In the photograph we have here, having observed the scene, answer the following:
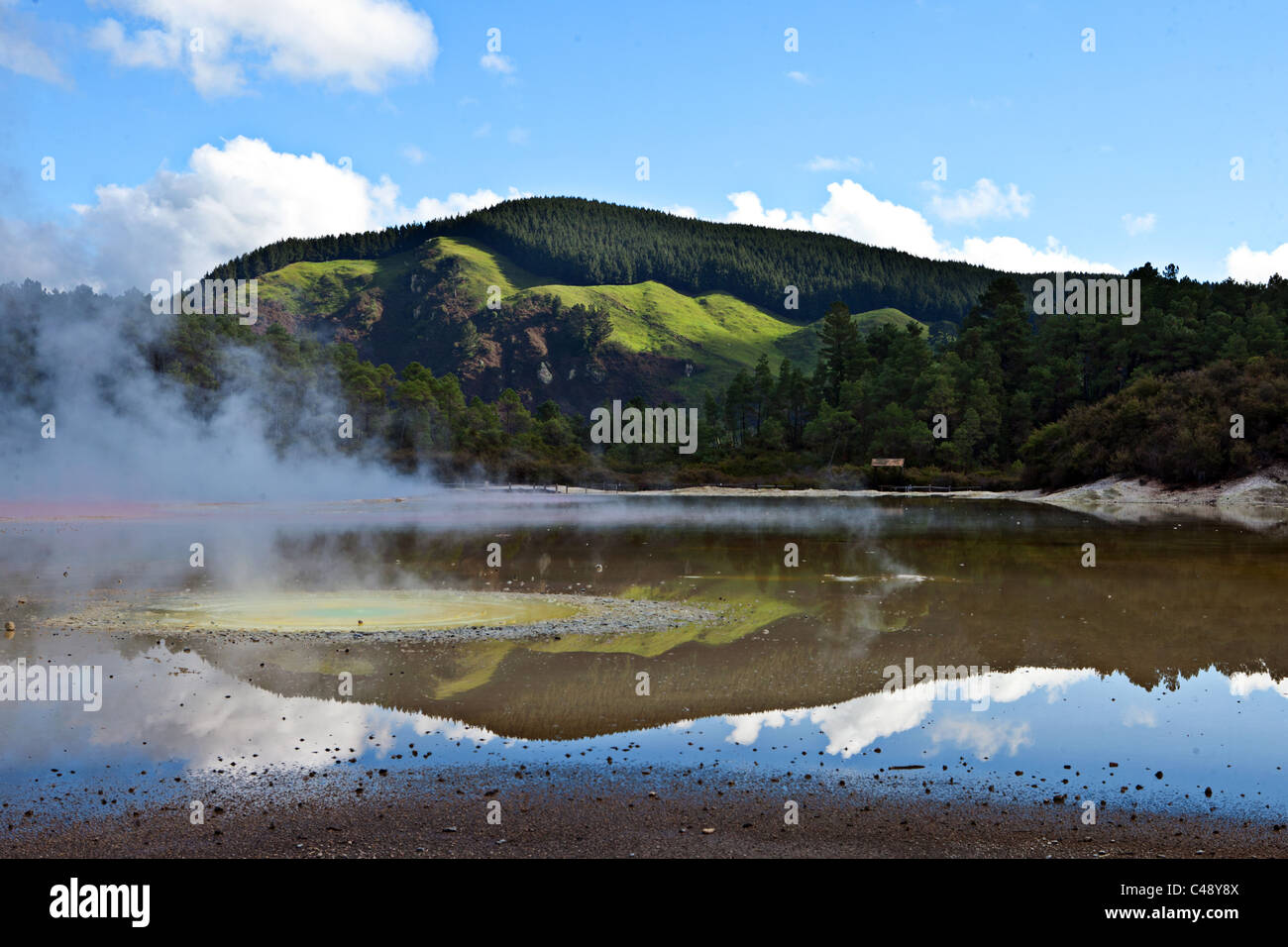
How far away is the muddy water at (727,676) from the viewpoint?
41.8ft

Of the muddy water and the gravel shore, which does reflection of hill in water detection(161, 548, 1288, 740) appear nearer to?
the muddy water

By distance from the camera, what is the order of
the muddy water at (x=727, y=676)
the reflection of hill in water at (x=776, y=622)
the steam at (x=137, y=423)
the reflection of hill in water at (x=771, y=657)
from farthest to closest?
the steam at (x=137, y=423), the reflection of hill in water at (x=776, y=622), the reflection of hill in water at (x=771, y=657), the muddy water at (x=727, y=676)

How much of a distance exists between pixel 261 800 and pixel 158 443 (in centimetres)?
10239

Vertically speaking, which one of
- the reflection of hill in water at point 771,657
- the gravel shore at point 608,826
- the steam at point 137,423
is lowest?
the gravel shore at point 608,826

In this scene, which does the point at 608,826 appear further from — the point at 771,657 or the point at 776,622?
the point at 776,622

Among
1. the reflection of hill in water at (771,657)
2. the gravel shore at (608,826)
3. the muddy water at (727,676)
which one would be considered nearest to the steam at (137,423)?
the muddy water at (727,676)

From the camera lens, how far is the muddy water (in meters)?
12.7

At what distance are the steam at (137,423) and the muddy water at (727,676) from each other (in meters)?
58.6

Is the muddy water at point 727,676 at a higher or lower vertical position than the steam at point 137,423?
lower

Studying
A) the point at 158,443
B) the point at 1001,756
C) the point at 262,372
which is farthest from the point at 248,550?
the point at 262,372

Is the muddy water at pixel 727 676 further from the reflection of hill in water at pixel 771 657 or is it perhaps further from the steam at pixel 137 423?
the steam at pixel 137 423

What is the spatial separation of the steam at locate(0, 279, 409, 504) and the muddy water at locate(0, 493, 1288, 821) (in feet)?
192

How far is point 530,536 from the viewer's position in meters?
49.9

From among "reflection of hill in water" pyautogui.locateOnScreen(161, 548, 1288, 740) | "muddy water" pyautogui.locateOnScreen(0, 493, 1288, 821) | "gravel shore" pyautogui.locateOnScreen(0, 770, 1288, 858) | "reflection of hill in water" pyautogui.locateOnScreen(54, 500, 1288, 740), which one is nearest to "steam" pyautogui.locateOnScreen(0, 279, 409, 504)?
"reflection of hill in water" pyautogui.locateOnScreen(54, 500, 1288, 740)
